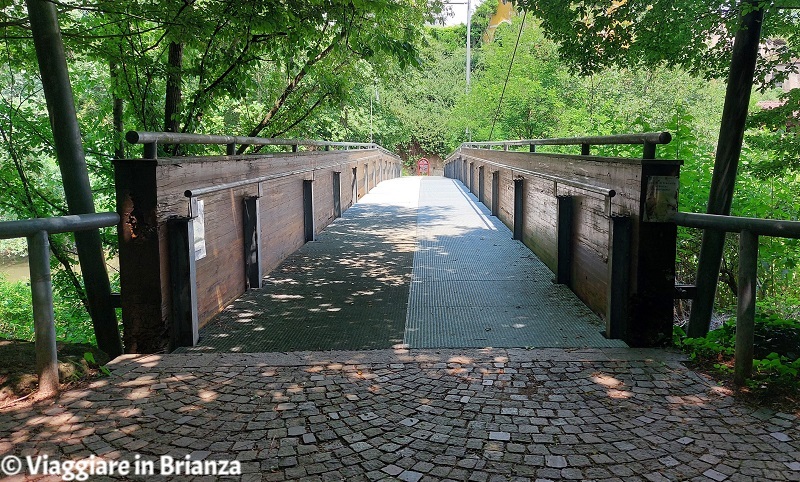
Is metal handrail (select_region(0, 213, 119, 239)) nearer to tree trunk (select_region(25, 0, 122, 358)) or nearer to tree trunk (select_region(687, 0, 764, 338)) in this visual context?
tree trunk (select_region(25, 0, 122, 358))

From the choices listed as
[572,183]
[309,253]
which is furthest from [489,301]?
[309,253]

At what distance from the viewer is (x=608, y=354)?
4.09 m

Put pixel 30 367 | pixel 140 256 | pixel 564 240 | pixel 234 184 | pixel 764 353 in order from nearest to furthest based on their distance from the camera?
pixel 30 367 < pixel 764 353 < pixel 140 256 < pixel 234 184 < pixel 564 240

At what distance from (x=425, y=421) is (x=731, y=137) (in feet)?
10.9

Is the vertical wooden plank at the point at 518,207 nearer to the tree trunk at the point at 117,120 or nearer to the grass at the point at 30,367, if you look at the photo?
the tree trunk at the point at 117,120

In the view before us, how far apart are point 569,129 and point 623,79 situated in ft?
25.9

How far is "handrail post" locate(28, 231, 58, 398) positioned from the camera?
329 centimetres

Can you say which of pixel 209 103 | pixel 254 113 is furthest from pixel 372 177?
pixel 209 103

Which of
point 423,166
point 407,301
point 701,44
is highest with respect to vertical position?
point 701,44

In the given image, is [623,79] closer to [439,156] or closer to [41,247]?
[41,247]

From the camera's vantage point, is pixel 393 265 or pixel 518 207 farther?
pixel 518 207

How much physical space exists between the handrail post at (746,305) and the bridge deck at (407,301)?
38.9 inches

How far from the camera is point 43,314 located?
10.8 feet

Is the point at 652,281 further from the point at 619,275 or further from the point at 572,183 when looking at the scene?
the point at 572,183
